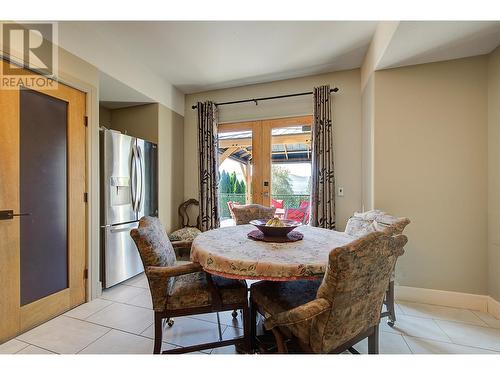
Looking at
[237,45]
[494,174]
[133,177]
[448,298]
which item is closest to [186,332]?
[133,177]

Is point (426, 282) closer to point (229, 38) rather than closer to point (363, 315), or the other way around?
point (363, 315)

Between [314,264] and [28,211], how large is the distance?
2243 millimetres

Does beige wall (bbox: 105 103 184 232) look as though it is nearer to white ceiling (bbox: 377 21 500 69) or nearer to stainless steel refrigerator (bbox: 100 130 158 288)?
stainless steel refrigerator (bbox: 100 130 158 288)

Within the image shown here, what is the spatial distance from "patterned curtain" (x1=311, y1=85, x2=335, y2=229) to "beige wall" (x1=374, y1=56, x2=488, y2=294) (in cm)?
63

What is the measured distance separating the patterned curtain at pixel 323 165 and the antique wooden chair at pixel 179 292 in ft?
5.91

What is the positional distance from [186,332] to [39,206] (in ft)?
5.32

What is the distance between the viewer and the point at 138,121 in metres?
3.43

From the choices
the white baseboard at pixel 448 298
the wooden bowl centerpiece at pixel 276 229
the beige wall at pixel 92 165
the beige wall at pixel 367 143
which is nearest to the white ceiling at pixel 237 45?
the beige wall at pixel 92 165

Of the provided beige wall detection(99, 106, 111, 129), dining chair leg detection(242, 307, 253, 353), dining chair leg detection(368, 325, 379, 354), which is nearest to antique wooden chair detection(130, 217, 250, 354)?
dining chair leg detection(242, 307, 253, 353)

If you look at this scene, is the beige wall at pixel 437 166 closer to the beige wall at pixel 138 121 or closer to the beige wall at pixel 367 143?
the beige wall at pixel 367 143

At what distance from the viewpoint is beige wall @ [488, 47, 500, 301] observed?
2.05 meters

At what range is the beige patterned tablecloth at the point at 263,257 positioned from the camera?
1165mm

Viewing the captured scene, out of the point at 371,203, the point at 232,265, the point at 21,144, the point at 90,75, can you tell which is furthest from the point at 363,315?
the point at 90,75

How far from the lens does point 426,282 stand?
2322 mm
